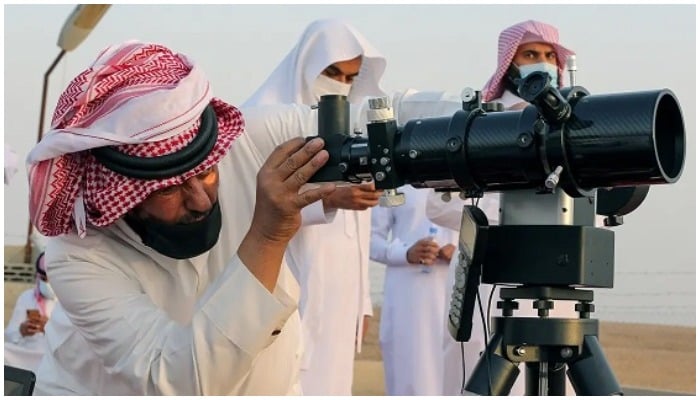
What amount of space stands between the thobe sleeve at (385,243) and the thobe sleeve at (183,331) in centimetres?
420

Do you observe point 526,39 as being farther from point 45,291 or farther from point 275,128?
point 45,291

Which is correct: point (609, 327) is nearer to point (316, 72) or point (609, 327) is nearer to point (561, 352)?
point (316, 72)

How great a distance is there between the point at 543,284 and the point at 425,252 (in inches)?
176

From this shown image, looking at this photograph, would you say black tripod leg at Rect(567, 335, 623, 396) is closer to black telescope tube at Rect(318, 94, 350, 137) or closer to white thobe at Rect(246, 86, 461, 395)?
black telescope tube at Rect(318, 94, 350, 137)

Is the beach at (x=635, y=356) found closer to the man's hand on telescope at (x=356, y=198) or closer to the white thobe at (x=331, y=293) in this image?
the white thobe at (x=331, y=293)

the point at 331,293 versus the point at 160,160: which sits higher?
the point at 160,160

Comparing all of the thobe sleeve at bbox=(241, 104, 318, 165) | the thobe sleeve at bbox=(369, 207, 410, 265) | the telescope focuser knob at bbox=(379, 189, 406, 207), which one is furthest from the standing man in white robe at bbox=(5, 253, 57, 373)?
the telescope focuser knob at bbox=(379, 189, 406, 207)

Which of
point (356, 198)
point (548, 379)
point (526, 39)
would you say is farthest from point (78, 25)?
point (548, 379)

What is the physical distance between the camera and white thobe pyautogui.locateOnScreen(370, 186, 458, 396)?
680 centimetres

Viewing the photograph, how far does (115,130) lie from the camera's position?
8.77ft

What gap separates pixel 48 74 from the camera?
14.5m

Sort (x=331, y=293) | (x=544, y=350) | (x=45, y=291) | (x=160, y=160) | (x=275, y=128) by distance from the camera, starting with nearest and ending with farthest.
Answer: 1. (x=544, y=350)
2. (x=160, y=160)
3. (x=275, y=128)
4. (x=331, y=293)
5. (x=45, y=291)

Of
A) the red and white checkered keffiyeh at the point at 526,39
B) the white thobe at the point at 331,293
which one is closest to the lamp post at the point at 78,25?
the white thobe at the point at 331,293

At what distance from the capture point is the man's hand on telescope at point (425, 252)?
22.1 ft
